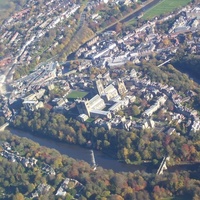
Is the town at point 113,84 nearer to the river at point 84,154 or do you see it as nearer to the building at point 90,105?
the building at point 90,105

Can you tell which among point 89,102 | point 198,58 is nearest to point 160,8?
point 198,58

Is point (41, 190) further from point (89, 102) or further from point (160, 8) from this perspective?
point (160, 8)

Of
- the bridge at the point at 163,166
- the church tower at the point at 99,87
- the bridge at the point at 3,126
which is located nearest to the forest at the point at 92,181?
the bridge at the point at 163,166

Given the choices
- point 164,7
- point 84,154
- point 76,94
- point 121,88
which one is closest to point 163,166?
point 84,154

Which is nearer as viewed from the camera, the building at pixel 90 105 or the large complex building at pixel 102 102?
the large complex building at pixel 102 102

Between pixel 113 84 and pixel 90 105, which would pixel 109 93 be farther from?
pixel 90 105

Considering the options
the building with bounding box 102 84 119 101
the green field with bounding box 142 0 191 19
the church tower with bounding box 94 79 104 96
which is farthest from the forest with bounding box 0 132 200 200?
the green field with bounding box 142 0 191 19
